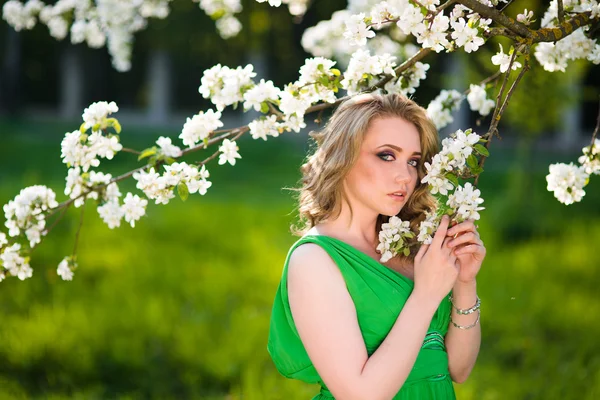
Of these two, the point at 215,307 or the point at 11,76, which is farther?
the point at 11,76

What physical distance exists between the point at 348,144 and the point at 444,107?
2.48 feet

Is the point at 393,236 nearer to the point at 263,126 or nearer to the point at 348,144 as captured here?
the point at 348,144

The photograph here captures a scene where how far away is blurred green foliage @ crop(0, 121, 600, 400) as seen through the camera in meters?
4.55

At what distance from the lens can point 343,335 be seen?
5.81 feet

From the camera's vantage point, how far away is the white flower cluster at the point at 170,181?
2.01 m

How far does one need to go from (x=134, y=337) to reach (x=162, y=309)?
17.4 inches

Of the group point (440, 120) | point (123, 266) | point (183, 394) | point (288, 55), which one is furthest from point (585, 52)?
point (288, 55)

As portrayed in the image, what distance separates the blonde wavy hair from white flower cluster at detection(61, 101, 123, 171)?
567mm

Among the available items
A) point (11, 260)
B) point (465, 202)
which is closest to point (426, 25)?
point (465, 202)

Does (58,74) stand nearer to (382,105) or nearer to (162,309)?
(162,309)

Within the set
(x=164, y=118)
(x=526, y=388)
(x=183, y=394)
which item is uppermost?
(x=164, y=118)

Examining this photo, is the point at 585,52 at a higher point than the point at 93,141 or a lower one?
higher

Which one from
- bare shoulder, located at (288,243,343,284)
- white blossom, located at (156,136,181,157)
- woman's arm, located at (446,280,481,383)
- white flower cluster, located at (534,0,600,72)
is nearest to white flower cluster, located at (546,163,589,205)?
white flower cluster, located at (534,0,600,72)

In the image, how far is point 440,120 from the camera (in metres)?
2.61
